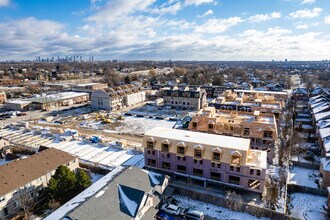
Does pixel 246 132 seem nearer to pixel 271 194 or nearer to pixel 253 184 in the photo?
pixel 253 184

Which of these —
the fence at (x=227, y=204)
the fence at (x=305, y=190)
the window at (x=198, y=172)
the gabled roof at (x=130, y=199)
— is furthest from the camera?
the window at (x=198, y=172)

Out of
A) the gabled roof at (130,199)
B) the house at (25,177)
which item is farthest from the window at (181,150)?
the house at (25,177)

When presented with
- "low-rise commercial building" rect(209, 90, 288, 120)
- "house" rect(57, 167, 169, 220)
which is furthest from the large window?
"low-rise commercial building" rect(209, 90, 288, 120)

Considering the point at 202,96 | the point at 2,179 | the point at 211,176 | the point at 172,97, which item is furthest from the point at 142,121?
the point at 2,179

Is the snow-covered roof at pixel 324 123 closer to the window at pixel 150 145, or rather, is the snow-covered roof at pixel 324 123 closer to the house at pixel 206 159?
the house at pixel 206 159

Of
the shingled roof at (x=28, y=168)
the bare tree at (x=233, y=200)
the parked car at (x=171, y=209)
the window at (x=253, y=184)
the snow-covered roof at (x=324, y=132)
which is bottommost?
the parked car at (x=171, y=209)

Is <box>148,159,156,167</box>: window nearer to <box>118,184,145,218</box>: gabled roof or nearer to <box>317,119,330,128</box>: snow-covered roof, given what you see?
<box>118,184,145,218</box>: gabled roof

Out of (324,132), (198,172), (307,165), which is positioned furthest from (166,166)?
(324,132)
